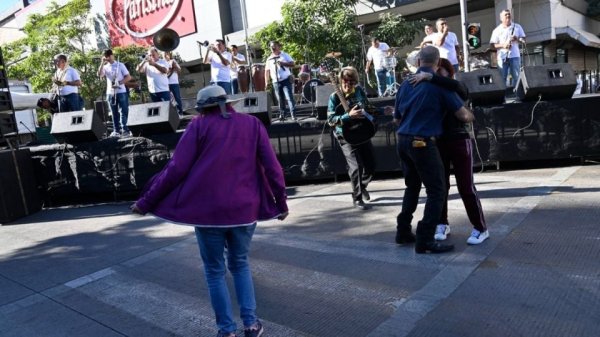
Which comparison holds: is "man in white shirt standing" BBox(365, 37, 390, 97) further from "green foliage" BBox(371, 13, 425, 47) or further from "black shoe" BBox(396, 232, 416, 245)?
"black shoe" BBox(396, 232, 416, 245)

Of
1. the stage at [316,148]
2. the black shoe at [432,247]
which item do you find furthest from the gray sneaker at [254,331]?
the stage at [316,148]

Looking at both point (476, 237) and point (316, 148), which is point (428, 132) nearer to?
point (476, 237)

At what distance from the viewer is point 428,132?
4.64m

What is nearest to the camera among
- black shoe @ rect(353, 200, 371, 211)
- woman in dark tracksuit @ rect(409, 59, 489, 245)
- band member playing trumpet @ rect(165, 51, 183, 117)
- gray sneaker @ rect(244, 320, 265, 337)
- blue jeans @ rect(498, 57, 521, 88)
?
gray sneaker @ rect(244, 320, 265, 337)

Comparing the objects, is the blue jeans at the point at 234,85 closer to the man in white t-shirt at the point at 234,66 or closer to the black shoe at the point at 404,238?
the man in white t-shirt at the point at 234,66

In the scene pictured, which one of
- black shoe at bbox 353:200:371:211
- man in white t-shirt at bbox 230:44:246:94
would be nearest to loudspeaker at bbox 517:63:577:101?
black shoe at bbox 353:200:371:211

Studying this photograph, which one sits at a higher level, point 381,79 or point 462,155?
point 381,79

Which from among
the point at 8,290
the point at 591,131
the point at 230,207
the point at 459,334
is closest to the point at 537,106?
the point at 591,131

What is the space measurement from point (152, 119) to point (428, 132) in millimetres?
5900

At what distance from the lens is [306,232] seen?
6.13 m

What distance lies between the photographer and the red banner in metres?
28.1

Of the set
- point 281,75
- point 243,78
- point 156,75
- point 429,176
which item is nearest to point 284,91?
point 281,75

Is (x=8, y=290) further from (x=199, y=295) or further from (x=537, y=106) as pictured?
(x=537, y=106)

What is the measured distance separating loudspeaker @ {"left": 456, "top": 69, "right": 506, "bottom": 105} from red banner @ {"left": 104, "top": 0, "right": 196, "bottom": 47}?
21658 millimetres
